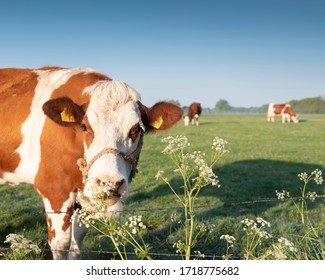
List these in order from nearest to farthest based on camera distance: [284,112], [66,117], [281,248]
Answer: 1. [281,248]
2. [66,117]
3. [284,112]

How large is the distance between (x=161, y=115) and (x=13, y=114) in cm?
178

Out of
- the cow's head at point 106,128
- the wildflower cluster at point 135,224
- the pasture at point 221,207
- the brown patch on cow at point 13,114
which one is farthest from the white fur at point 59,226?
the wildflower cluster at point 135,224

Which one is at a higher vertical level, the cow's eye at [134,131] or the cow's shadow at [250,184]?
the cow's eye at [134,131]

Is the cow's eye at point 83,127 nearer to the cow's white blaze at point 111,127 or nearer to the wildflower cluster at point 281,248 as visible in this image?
the cow's white blaze at point 111,127

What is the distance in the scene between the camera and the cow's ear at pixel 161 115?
4434mm

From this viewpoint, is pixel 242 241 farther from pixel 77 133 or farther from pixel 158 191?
pixel 158 191

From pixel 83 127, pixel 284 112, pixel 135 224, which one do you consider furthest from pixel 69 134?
pixel 284 112

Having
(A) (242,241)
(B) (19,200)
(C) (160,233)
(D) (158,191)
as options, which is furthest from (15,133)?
(D) (158,191)

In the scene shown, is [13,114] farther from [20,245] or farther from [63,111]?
[20,245]

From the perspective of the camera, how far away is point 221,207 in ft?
25.4

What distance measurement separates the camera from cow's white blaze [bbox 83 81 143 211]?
3352 millimetres

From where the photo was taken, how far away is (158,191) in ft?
29.8

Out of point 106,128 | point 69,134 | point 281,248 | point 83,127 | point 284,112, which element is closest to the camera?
point 281,248

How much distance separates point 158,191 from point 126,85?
209 inches
